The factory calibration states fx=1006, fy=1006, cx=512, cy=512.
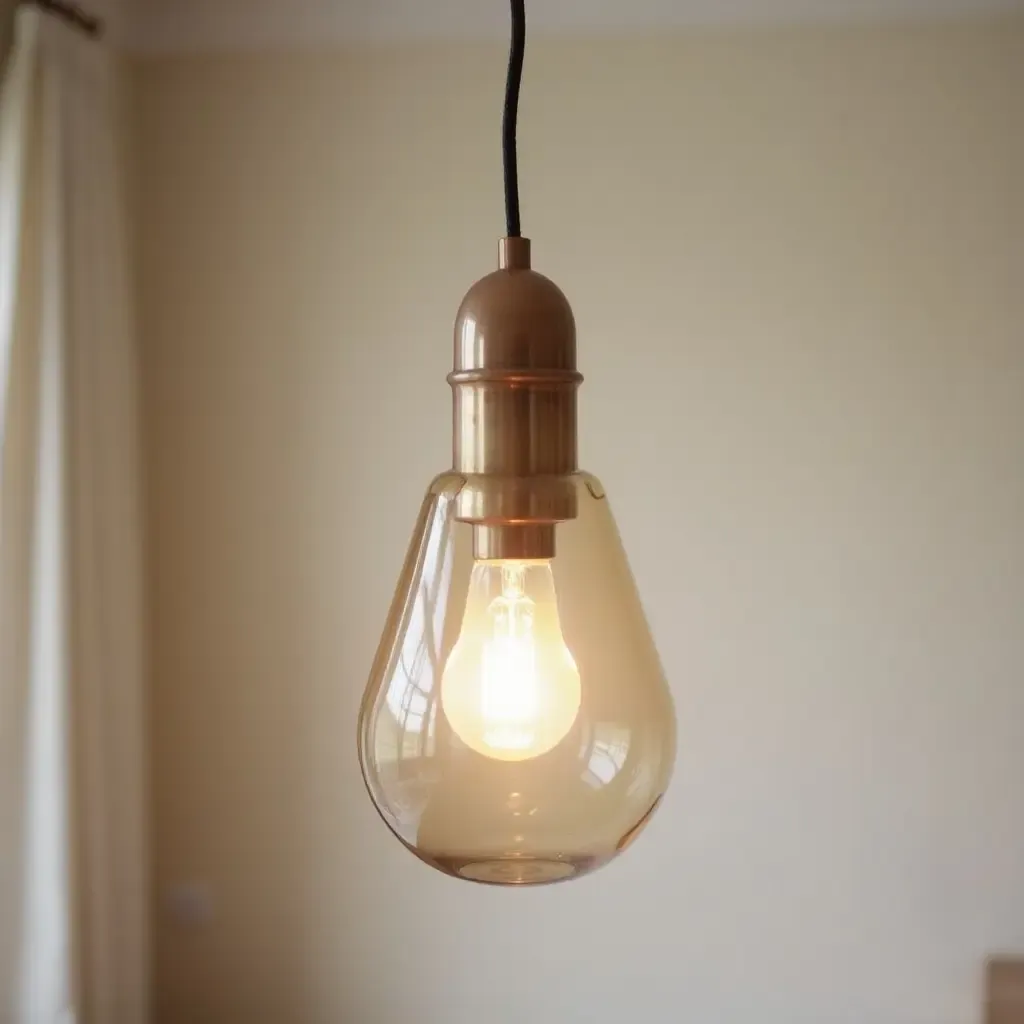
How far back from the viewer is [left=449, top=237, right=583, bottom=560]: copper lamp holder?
0.51m

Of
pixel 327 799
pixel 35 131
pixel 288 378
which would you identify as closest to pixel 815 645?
pixel 327 799

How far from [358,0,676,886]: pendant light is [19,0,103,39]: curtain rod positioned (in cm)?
108

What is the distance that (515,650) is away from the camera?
515mm

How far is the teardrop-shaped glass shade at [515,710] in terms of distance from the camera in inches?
19.6

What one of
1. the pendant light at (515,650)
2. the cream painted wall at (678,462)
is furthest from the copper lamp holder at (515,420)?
the cream painted wall at (678,462)

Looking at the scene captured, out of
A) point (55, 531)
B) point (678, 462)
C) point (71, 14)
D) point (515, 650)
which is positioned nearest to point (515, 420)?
point (515, 650)

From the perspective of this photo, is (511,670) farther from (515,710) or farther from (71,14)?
(71,14)

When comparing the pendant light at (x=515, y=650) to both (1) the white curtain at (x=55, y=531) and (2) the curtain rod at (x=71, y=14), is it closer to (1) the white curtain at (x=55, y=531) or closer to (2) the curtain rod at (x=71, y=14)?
(1) the white curtain at (x=55, y=531)

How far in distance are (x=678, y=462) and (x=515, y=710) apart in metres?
1.10

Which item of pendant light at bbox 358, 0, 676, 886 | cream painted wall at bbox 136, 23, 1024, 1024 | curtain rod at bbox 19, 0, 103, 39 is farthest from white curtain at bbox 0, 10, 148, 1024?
pendant light at bbox 358, 0, 676, 886

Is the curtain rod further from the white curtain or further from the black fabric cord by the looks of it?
the black fabric cord

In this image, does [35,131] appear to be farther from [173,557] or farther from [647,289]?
[647,289]

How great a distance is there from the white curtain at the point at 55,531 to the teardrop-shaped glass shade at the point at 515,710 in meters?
0.90

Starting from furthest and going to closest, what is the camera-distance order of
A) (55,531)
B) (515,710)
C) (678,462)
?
1. (678,462)
2. (55,531)
3. (515,710)
